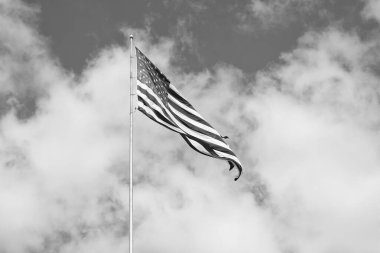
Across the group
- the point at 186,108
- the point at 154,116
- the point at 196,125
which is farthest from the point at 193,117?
the point at 154,116

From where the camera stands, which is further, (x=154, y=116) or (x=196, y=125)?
(x=196, y=125)

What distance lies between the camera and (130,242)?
22203 mm

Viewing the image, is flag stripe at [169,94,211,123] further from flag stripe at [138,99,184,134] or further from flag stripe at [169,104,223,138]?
flag stripe at [138,99,184,134]

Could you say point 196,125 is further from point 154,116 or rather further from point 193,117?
point 154,116

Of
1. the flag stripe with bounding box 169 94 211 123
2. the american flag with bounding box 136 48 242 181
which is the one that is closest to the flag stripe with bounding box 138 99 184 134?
the american flag with bounding box 136 48 242 181

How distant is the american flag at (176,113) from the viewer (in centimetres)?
2656

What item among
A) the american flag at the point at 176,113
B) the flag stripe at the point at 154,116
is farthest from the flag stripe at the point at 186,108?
the flag stripe at the point at 154,116

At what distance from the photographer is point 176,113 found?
27.6 m

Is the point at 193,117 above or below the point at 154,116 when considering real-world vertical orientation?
above

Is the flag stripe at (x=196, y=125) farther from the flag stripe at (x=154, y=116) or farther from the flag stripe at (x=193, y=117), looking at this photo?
the flag stripe at (x=154, y=116)

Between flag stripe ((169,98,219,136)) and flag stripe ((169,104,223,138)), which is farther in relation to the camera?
flag stripe ((169,98,219,136))

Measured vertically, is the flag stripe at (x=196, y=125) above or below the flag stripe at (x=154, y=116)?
above

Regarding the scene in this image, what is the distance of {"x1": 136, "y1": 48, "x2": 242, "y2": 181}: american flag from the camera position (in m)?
26.6

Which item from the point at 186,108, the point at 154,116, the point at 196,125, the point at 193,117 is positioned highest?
the point at 186,108
